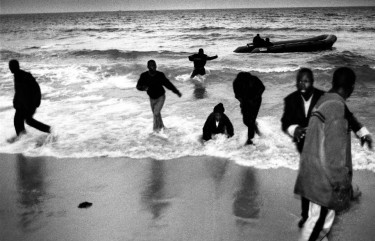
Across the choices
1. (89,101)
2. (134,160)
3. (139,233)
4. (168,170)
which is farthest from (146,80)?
(89,101)

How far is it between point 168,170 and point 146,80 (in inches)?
82.5

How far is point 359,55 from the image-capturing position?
19078 millimetres

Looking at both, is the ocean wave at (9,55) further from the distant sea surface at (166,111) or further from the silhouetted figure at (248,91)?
the silhouetted figure at (248,91)

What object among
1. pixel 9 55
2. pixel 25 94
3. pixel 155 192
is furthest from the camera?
pixel 9 55

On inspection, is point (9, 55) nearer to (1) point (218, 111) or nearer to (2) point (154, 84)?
(2) point (154, 84)

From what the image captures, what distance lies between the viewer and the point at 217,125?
614 cm

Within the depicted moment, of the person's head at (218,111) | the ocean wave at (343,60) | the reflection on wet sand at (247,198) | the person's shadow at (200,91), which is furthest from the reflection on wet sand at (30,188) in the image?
the ocean wave at (343,60)

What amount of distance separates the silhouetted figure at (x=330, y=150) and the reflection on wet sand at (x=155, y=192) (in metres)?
1.96

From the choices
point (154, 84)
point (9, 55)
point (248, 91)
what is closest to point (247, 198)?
point (248, 91)

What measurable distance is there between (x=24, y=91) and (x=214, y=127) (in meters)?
3.71

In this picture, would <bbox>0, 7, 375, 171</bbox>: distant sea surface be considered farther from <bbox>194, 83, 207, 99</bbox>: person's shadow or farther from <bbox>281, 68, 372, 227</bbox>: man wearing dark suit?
<bbox>281, 68, 372, 227</bbox>: man wearing dark suit

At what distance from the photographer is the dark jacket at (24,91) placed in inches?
230

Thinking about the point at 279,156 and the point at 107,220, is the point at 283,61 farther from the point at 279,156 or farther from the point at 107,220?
the point at 107,220

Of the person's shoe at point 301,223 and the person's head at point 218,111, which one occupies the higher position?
the person's head at point 218,111
